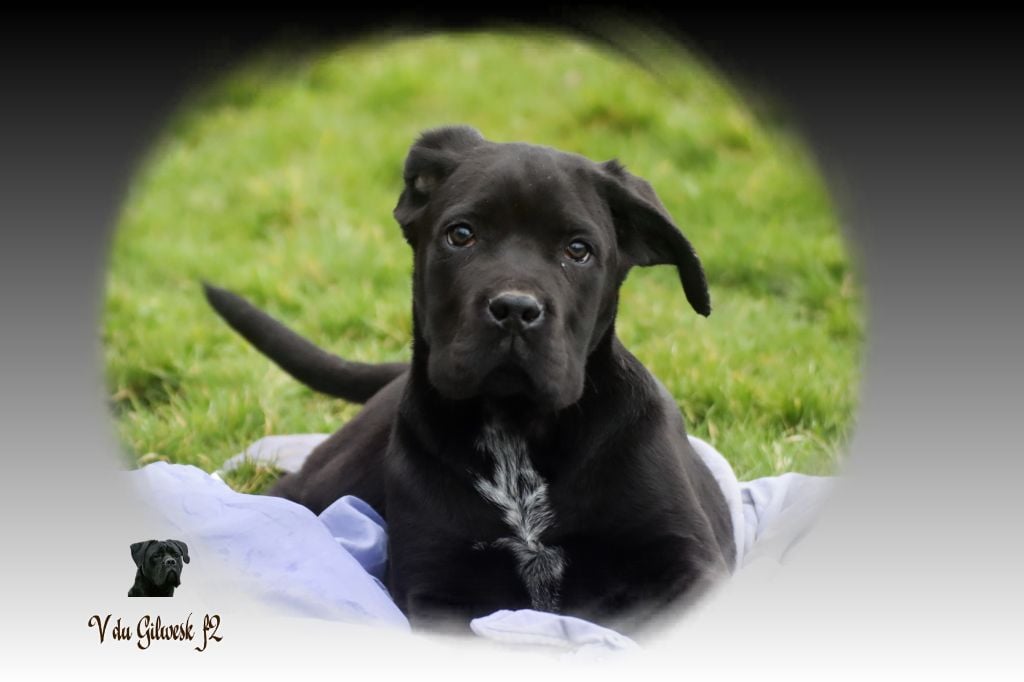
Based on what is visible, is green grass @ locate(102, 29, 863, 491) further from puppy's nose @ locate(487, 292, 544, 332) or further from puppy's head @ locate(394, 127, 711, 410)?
puppy's nose @ locate(487, 292, 544, 332)

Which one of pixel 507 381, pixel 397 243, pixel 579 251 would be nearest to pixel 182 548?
pixel 507 381

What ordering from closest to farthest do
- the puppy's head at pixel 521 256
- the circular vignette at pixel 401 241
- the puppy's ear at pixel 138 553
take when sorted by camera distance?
1. the puppy's ear at pixel 138 553
2. the puppy's head at pixel 521 256
3. the circular vignette at pixel 401 241

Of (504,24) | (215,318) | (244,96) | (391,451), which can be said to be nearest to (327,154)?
(215,318)

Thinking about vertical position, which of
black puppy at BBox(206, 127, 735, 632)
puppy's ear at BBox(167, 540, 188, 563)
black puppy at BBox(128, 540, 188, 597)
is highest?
black puppy at BBox(206, 127, 735, 632)

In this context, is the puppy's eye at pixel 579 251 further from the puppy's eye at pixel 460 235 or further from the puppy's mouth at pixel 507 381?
the puppy's mouth at pixel 507 381

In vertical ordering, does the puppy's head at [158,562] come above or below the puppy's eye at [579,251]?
below

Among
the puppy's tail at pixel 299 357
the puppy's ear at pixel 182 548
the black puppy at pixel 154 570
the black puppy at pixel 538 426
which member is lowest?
the black puppy at pixel 154 570

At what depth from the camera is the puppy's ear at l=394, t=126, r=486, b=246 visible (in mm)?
3895

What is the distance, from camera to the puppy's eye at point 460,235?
364cm

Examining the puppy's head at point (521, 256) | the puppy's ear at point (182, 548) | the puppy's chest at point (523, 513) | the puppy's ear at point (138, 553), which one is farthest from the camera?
the puppy's chest at point (523, 513)

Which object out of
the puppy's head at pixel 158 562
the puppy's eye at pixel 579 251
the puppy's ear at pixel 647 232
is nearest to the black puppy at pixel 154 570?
the puppy's head at pixel 158 562

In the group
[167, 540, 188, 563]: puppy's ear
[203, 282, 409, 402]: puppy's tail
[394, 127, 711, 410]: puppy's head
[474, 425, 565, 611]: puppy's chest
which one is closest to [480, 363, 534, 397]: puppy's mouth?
[394, 127, 711, 410]: puppy's head

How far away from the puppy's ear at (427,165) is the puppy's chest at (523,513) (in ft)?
2.29

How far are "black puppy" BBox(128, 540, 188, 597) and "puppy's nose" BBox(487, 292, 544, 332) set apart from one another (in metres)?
1.02
